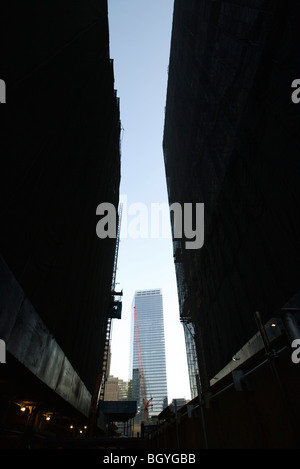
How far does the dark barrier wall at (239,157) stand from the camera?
9.48 m

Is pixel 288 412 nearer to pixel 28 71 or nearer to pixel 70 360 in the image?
pixel 28 71

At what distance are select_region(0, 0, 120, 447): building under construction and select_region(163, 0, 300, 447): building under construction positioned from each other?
4782 mm

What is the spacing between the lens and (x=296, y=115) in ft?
28.9

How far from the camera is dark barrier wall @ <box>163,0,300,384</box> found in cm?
948

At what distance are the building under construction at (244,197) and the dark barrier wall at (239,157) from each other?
2.2 inches
